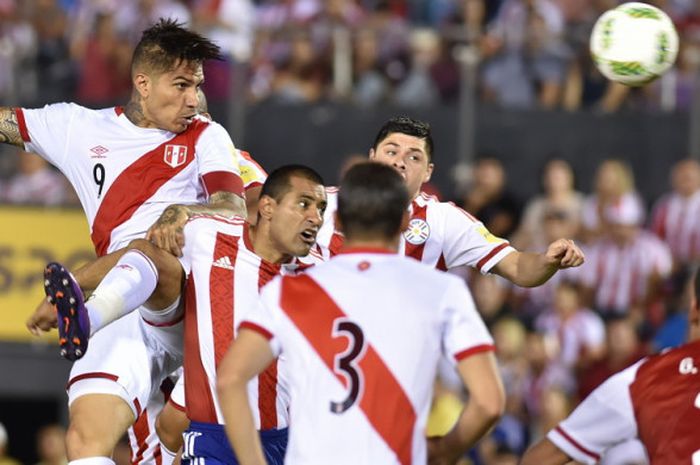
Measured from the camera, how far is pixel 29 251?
1602cm

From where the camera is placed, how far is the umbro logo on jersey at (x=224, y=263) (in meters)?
7.96

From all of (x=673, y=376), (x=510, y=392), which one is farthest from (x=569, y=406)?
(x=673, y=376)

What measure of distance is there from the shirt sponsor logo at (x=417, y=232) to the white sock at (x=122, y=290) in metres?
1.54

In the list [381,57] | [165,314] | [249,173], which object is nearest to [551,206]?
[381,57]

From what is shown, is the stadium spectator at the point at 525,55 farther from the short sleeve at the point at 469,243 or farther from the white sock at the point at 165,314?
the white sock at the point at 165,314

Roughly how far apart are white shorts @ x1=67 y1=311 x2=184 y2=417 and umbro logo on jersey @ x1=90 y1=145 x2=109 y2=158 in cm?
89

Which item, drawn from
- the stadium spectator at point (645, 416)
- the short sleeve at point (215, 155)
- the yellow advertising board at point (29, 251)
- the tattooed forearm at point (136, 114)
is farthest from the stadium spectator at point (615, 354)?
the stadium spectator at point (645, 416)

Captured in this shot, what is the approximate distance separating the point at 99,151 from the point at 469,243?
6.96 ft

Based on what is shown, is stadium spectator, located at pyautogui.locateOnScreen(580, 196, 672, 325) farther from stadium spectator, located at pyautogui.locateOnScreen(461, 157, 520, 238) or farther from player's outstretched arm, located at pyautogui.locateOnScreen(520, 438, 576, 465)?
player's outstretched arm, located at pyautogui.locateOnScreen(520, 438, 576, 465)

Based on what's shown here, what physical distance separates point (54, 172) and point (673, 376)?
34.8 ft

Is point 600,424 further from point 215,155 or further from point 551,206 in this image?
point 551,206

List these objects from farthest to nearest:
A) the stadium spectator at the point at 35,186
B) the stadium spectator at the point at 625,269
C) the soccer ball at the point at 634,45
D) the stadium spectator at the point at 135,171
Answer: the stadium spectator at the point at 35,186 → the stadium spectator at the point at 625,269 → the soccer ball at the point at 634,45 → the stadium spectator at the point at 135,171

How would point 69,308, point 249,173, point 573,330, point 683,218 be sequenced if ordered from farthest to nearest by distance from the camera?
point 683,218, point 573,330, point 249,173, point 69,308

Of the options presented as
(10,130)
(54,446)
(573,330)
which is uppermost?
(10,130)
